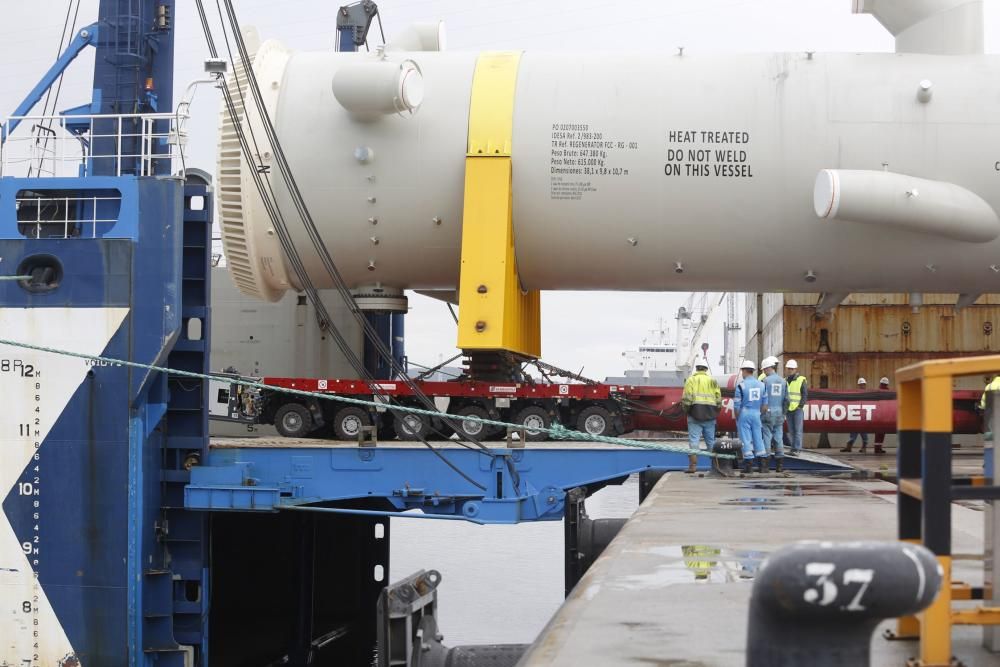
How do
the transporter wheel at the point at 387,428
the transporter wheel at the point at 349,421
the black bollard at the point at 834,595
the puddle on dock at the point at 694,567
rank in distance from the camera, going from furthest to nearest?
the transporter wheel at the point at 387,428 → the transporter wheel at the point at 349,421 → the puddle on dock at the point at 694,567 → the black bollard at the point at 834,595

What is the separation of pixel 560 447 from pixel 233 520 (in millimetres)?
5936

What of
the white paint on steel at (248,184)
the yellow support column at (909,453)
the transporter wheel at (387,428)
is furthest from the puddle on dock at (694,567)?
the white paint on steel at (248,184)

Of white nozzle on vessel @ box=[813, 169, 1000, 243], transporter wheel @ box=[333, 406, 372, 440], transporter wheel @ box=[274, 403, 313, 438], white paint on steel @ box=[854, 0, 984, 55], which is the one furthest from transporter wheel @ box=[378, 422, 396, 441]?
white paint on steel @ box=[854, 0, 984, 55]

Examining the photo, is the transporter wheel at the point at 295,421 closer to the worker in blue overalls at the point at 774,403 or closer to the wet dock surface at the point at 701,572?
the wet dock surface at the point at 701,572

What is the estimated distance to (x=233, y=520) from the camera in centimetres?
1802

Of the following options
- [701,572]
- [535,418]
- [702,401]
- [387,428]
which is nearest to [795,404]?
[702,401]

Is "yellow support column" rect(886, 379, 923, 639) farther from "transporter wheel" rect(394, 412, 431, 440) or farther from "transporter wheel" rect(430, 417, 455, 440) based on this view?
"transporter wheel" rect(394, 412, 431, 440)

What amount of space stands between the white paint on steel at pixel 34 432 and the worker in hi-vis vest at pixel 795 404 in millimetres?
8434

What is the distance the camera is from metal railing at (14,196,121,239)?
48.6ft

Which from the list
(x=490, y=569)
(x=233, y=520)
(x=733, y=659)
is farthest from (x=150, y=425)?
(x=490, y=569)

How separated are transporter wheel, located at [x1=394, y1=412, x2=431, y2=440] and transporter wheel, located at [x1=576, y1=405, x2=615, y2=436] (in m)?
2.13

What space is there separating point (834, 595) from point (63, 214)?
47.5ft

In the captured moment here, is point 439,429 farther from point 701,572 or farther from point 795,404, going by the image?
point 701,572

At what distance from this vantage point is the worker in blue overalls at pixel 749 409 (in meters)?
14.1
